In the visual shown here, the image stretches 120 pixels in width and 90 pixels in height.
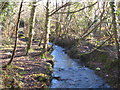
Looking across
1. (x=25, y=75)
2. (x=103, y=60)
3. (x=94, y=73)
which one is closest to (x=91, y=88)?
(x=94, y=73)

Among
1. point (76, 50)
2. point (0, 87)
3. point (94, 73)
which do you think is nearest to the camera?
point (0, 87)

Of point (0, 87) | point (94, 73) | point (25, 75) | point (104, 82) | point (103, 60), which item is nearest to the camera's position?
point (0, 87)

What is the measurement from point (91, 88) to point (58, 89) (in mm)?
2154

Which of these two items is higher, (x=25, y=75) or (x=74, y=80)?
(x=25, y=75)

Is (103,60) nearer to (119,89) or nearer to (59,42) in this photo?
(119,89)

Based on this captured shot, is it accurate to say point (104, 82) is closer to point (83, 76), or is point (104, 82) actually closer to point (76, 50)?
point (83, 76)

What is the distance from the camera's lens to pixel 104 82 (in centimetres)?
927

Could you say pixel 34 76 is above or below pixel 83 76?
above

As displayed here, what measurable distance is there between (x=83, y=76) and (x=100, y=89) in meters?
2.39

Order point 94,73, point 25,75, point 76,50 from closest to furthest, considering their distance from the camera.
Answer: point 25,75 → point 94,73 → point 76,50

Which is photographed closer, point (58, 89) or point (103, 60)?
point (58, 89)

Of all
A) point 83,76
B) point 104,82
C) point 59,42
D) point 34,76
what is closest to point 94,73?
point 83,76

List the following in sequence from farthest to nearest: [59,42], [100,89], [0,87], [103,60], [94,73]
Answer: [59,42], [103,60], [94,73], [100,89], [0,87]

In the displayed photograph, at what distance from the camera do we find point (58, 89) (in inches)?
313
